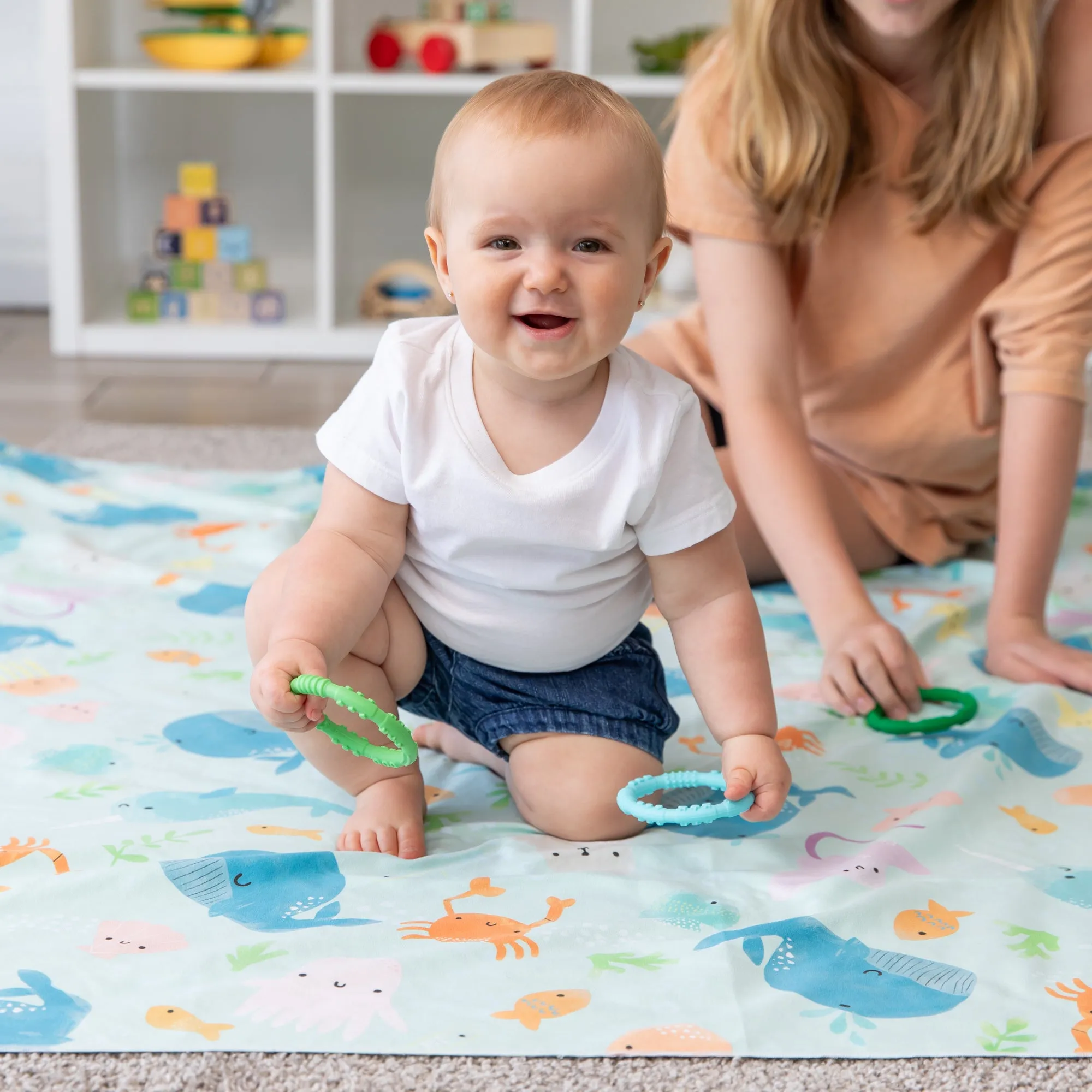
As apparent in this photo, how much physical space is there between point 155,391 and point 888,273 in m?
1.24

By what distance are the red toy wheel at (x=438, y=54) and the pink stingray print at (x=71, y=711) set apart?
62.8 inches

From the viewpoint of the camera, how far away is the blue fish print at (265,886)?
705 millimetres

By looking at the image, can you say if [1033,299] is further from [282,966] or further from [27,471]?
[27,471]

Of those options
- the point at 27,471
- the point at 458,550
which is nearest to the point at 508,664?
the point at 458,550

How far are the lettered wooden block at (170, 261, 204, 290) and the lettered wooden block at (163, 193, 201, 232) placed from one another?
63mm

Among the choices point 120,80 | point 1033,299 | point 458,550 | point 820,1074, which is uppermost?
point 120,80

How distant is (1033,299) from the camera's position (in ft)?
3.67

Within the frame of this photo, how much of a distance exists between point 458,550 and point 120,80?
1704 mm

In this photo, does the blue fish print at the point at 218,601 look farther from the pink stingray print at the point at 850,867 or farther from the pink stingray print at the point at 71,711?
the pink stingray print at the point at 850,867

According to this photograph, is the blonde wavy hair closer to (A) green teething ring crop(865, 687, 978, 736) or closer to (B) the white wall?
(A) green teething ring crop(865, 687, 978, 736)

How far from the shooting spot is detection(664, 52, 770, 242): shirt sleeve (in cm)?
113

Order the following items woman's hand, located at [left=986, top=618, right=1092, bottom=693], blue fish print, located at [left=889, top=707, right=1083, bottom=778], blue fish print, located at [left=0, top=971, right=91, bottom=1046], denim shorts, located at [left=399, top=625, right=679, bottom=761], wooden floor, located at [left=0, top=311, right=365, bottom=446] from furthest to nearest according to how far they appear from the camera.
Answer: wooden floor, located at [left=0, top=311, right=365, bottom=446] → woman's hand, located at [left=986, top=618, right=1092, bottom=693] → blue fish print, located at [left=889, top=707, right=1083, bottom=778] → denim shorts, located at [left=399, top=625, right=679, bottom=761] → blue fish print, located at [left=0, top=971, right=91, bottom=1046]

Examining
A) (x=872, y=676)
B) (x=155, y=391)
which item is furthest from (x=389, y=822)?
(x=155, y=391)

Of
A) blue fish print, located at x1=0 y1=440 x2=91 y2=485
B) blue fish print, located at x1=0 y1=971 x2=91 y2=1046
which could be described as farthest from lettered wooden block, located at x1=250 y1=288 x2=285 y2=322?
blue fish print, located at x1=0 y1=971 x2=91 y2=1046
